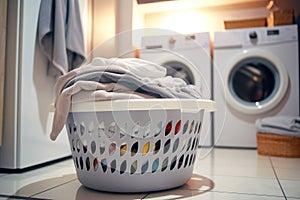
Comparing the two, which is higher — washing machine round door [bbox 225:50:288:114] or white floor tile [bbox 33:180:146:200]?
washing machine round door [bbox 225:50:288:114]

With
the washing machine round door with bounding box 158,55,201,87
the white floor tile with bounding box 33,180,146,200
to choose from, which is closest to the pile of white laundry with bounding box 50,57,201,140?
the white floor tile with bounding box 33,180,146,200

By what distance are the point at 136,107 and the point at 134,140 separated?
9 cm

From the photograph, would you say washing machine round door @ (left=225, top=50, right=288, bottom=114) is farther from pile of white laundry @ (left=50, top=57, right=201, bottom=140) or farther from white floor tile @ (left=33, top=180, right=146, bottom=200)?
white floor tile @ (left=33, top=180, right=146, bottom=200)

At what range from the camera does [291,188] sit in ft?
2.62

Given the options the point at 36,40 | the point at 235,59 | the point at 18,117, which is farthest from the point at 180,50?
the point at 18,117

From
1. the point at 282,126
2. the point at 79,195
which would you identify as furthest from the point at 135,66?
the point at 282,126

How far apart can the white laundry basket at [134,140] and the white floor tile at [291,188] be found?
29 cm

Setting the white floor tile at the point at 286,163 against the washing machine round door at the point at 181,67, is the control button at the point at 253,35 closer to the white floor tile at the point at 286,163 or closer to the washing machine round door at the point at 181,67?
the washing machine round door at the point at 181,67

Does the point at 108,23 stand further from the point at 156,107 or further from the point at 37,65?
the point at 156,107

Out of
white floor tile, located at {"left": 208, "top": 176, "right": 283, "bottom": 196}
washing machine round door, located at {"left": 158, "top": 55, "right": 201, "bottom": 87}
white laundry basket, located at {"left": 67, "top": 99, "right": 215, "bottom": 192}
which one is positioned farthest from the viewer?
washing machine round door, located at {"left": 158, "top": 55, "right": 201, "bottom": 87}

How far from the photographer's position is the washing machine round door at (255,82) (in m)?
1.64

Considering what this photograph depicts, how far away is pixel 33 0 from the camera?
3.50ft

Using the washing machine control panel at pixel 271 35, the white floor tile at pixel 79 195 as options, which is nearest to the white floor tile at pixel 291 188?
the white floor tile at pixel 79 195

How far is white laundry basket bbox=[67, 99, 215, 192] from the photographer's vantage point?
2.15ft
